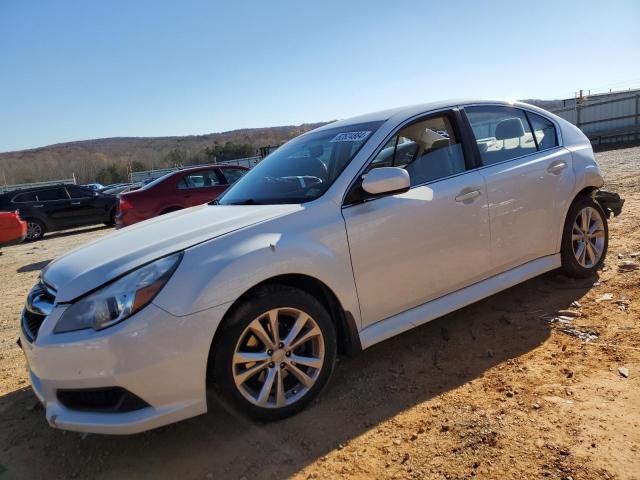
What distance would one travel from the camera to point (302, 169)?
11.3 ft

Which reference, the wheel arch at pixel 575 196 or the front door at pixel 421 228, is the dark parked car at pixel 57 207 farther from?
the wheel arch at pixel 575 196

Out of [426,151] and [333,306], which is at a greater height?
[426,151]

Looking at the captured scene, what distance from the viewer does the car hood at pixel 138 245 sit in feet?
7.91

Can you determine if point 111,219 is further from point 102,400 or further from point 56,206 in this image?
point 102,400

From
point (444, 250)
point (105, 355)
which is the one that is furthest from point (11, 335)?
point (444, 250)

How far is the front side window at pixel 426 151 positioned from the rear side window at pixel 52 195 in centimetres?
1380

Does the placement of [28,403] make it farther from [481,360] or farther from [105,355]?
Result: [481,360]

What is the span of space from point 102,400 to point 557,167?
3.71m

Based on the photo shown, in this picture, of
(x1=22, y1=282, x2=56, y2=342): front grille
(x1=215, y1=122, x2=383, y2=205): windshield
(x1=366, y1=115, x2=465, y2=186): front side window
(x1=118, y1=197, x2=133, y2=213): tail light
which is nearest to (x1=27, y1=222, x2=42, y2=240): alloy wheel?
(x1=118, y1=197, x2=133, y2=213): tail light

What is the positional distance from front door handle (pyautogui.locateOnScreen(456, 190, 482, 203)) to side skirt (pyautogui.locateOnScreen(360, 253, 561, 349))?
63cm

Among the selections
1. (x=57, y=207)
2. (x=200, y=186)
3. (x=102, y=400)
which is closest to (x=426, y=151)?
(x=102, y=400)

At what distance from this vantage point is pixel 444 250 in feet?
10.6

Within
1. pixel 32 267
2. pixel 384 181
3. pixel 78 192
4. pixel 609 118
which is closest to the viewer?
pixel 384 181

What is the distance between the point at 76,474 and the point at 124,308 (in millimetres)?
952
